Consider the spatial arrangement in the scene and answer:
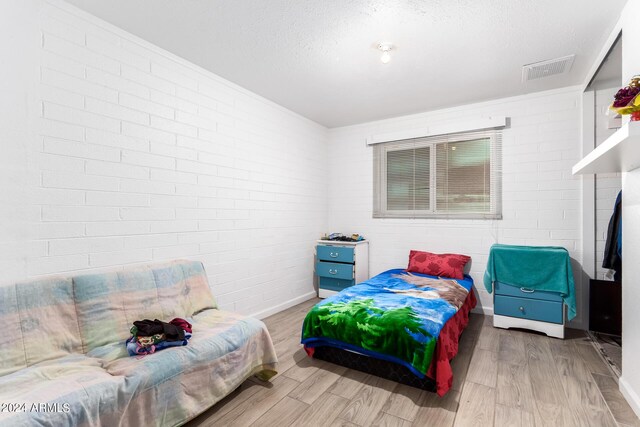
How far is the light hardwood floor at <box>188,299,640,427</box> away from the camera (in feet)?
6.01

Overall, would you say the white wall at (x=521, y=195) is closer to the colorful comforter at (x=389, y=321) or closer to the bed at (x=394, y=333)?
the colorful comforter at (x=389, y=321)

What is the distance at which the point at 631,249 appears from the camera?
192 centimetres

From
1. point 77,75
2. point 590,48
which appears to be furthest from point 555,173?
point 77,75

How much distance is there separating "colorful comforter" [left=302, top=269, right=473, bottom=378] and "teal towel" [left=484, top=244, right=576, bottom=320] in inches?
16.8

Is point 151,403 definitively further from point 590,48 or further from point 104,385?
point 590,48

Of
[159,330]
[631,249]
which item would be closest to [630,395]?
[631,249]

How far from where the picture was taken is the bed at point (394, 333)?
2.06m

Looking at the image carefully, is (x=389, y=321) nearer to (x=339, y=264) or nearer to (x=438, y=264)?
(x=438, y=264)

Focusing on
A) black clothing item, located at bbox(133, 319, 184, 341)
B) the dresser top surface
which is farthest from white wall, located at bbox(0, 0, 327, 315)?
the dresser top surface

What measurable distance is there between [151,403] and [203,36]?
253 centimetres

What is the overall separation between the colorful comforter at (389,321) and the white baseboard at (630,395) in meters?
1.08

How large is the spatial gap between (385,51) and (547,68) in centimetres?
164

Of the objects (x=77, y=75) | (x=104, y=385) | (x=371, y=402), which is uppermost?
(x=77, y=75)

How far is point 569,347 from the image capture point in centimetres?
279
